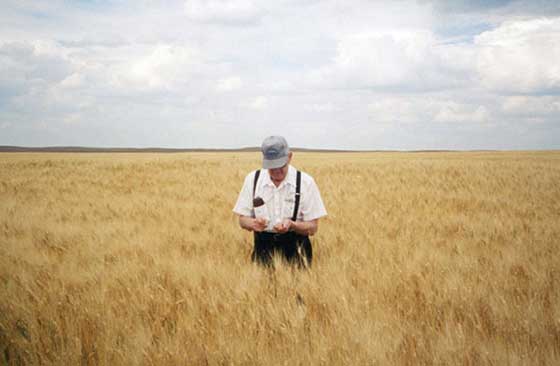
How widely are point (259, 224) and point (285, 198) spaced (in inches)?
11.8

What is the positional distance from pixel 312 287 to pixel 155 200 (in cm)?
575

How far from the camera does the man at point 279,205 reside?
116 inches

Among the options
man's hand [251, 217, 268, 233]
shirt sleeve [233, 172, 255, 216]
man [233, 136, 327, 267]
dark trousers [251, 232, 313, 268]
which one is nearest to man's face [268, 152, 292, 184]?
man [233, 136, 327, 267]

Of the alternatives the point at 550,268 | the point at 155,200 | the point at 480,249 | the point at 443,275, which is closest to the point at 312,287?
the point at 443,275

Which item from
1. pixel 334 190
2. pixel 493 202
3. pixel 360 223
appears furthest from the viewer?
pixel 334 190

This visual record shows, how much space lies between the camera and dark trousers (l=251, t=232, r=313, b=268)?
3318 mm

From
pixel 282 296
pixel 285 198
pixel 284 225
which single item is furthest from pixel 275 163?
pixel 282 296

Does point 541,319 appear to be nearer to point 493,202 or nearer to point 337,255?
point 337,255

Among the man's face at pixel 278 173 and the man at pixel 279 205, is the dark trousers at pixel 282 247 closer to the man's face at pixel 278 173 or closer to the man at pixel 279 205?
the man at pixel 279 205

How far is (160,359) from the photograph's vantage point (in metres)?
1.91

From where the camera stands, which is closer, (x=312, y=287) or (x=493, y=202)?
(x=312, y=287)

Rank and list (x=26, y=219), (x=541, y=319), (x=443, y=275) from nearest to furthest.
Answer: (x=541, y=319) → (x=443, y=275) → (x=26, y=219)

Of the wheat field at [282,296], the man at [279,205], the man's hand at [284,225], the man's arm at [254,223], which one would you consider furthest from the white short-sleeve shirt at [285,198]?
the wheat field at [282,296]

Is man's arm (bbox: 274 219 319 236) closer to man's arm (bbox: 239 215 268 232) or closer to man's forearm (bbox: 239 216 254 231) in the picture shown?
man's arm (bbox: 239 215 268 232)
